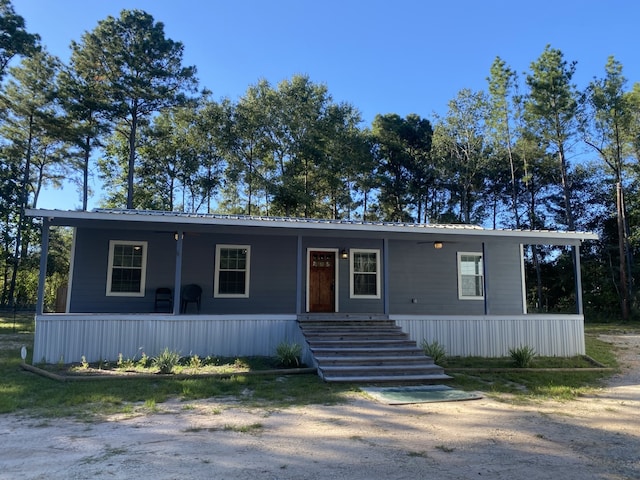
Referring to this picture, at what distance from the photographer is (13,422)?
492cm

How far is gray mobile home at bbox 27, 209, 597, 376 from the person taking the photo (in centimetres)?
862

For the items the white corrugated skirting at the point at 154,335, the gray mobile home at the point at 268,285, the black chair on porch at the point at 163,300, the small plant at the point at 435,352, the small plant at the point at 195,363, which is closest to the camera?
the small plant at the point at 195,363

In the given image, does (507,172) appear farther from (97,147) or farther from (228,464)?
(228,464)

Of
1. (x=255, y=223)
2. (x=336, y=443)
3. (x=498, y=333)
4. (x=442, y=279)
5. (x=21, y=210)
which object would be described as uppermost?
(x=21, y=210)

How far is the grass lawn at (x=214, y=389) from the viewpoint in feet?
18.6

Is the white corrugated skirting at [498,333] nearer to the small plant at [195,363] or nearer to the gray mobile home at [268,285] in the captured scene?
the gray mobile home at [268,285]

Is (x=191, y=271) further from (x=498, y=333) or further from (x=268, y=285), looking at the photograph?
(x=498, y=333)

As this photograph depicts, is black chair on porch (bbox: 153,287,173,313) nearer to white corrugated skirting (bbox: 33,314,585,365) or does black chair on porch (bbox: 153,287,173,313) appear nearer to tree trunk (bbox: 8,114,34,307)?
white corrugated skirting (bbox: 33,314,585,365)

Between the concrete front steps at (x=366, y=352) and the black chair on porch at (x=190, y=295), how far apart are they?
8.81ft

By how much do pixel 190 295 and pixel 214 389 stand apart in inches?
163

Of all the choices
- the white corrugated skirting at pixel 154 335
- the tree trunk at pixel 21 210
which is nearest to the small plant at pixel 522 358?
the white corrugated skirting at pixel 154 335

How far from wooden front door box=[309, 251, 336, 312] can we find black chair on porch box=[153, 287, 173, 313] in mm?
3387

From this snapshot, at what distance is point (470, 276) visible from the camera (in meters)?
12.1

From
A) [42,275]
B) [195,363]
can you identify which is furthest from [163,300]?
[195,363]
